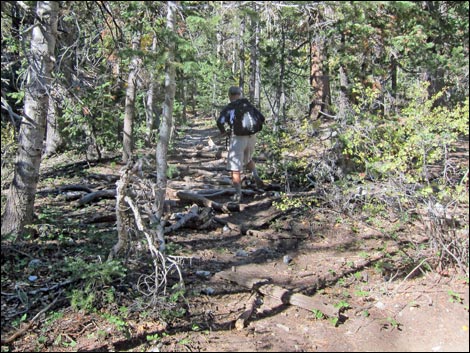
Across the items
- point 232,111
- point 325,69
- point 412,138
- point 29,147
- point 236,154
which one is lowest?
point 236,154

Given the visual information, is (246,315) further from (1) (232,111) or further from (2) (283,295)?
(1) (232,111)

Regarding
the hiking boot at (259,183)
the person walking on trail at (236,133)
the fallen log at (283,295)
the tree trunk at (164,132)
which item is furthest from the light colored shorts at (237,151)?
the fallen log at (283,295)

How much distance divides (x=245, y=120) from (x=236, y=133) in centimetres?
29

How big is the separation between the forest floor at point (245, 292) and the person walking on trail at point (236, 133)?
117 cm

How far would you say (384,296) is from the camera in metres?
5.20

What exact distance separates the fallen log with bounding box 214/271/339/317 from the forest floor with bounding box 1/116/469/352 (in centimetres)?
1

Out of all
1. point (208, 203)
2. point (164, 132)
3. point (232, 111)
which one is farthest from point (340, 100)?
point (164, 132)

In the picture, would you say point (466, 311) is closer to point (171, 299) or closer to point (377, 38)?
point (171, 299)

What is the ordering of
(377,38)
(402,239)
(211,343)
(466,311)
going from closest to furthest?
(211,343), (466,311), (402,239), (377,38)

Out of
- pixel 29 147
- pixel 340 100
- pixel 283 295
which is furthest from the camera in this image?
pixel 340 100

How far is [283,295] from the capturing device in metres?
5.07

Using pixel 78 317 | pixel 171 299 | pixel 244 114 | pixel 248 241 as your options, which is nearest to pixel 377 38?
pixel 244 114

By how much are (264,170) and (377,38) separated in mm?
3941

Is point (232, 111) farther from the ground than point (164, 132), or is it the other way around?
point (232, 111)
